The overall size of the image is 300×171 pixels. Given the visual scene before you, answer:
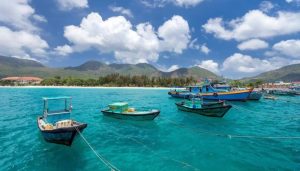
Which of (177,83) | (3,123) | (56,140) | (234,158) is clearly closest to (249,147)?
(234,158)

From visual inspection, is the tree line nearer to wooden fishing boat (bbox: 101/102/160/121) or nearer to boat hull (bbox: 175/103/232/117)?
boat hull (bbox: 175/103/232/117)

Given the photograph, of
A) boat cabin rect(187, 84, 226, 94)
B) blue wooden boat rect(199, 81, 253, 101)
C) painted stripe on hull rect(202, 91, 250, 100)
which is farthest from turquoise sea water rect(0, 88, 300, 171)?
boat cabin rect(187, 84, 226, 94)

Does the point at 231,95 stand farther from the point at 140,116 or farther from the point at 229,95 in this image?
the point at 140,116

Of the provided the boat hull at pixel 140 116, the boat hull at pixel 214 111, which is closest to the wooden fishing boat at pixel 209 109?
the boat hull at pixel 214 111

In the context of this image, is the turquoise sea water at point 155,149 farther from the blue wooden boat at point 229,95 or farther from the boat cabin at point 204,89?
the boat cabin at point 204,89

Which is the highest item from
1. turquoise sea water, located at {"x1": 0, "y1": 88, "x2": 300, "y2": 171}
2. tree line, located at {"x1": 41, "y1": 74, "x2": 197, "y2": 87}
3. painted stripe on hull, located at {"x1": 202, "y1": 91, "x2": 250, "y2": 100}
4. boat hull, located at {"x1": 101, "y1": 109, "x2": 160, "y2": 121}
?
tree line, located at {"x1": 41, "y1": 74, "x2": 197, "y2": 87}

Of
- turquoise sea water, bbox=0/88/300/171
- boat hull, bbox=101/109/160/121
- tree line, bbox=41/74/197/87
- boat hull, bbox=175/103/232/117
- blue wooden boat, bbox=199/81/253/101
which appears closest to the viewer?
turquoise sea water, bbox=0/88/300/171

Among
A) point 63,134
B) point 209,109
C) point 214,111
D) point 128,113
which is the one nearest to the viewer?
point 63,134

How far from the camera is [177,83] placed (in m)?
149

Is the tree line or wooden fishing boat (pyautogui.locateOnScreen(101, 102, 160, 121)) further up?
the tree line

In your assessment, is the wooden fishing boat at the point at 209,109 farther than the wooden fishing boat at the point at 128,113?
Yes

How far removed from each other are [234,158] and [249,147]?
3.04 meters

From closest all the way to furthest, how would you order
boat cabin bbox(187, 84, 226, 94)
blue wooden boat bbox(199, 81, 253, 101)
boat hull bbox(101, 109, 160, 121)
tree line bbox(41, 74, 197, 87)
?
boat hull bbox(101, 109, 160, 121), blue wooden boat bbox(199, 81, 253, 101), boat cabin bbox(187, 84, 226, 94), tree line bbox(41, 74, 197, 87)

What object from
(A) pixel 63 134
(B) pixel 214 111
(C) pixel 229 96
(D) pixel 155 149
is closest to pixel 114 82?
(C) pixel 229 96
